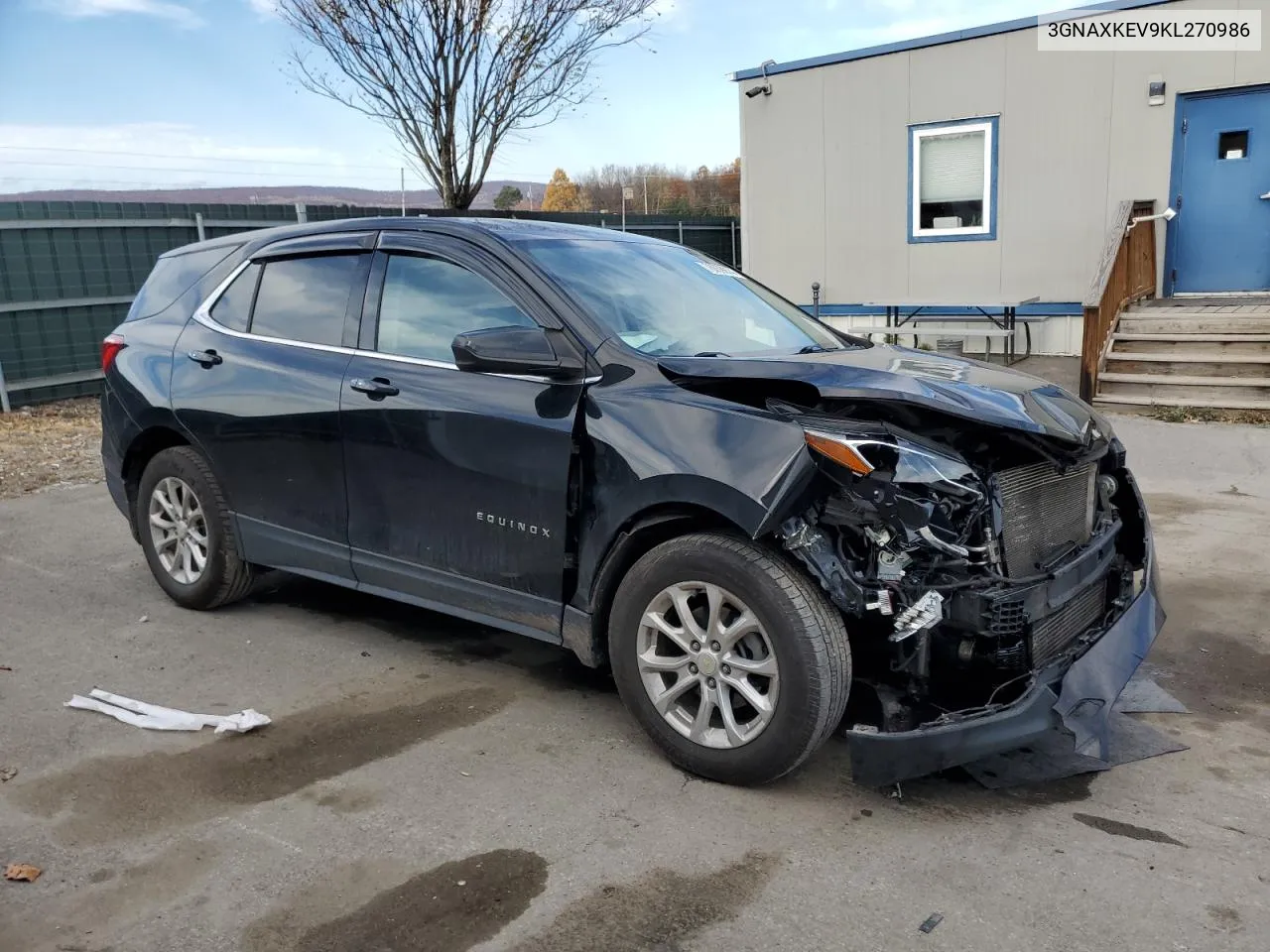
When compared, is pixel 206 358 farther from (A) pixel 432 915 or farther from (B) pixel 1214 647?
(B) pixel 1214 647

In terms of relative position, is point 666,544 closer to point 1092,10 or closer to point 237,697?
point 237,697

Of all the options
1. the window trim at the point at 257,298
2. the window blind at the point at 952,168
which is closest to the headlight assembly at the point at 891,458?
the window trim at the point at 257,298

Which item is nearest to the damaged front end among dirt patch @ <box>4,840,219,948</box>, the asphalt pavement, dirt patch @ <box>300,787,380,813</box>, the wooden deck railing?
the asphalt pavement

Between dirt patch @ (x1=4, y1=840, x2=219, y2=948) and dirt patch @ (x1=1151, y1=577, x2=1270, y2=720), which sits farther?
dirt patch @ (x1=1151, y1=577, x2=1270, y2=720)

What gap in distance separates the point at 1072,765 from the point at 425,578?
8.13 ft

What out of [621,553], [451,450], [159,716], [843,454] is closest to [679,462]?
[621,553]

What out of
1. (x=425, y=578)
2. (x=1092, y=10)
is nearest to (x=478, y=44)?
(x=1092, y=10)

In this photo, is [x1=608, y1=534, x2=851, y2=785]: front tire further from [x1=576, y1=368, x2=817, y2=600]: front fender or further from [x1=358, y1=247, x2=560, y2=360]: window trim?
[x1=358, y1=247, x2=560, y2=360]: window trim

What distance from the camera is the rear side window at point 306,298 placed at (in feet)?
14.7

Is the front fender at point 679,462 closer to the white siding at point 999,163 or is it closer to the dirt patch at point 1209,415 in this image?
the dirt patch at point 1209,415

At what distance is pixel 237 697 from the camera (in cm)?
423

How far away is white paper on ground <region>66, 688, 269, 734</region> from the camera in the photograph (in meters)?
3.93

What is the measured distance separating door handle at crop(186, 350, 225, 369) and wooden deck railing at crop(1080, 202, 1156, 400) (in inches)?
326

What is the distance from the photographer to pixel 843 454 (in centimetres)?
312
